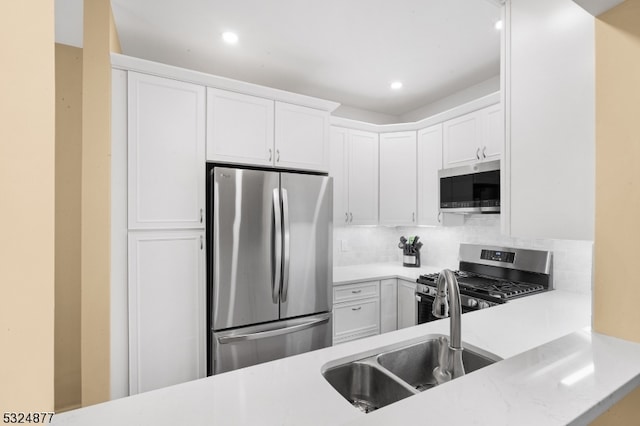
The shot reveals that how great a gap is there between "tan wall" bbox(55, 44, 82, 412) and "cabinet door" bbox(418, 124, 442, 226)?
3136 mm

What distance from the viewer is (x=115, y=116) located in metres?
1.93

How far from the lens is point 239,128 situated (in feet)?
7.55

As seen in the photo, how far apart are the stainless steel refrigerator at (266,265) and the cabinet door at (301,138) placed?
219 mm

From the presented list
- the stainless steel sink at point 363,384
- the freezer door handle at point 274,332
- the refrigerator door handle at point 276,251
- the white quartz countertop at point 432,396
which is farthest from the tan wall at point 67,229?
the stainless steel sink at point 363,384

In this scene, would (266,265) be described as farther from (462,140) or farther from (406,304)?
(462,140)

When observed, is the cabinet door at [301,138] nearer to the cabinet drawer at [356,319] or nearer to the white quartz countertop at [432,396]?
the cabinet drawer at [356,319]

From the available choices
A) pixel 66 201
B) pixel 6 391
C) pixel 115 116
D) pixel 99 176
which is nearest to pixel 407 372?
pixel 6 391

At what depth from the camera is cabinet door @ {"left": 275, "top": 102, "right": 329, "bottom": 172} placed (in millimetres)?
2473

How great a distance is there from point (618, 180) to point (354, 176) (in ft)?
8.08

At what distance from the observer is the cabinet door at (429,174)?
10.2ft

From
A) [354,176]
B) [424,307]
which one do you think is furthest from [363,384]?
[354,176]

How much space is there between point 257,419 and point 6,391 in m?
0.54

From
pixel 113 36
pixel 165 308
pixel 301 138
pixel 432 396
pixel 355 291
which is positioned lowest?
pixel 355 291

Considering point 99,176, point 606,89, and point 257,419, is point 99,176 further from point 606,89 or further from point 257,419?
point 606,89
